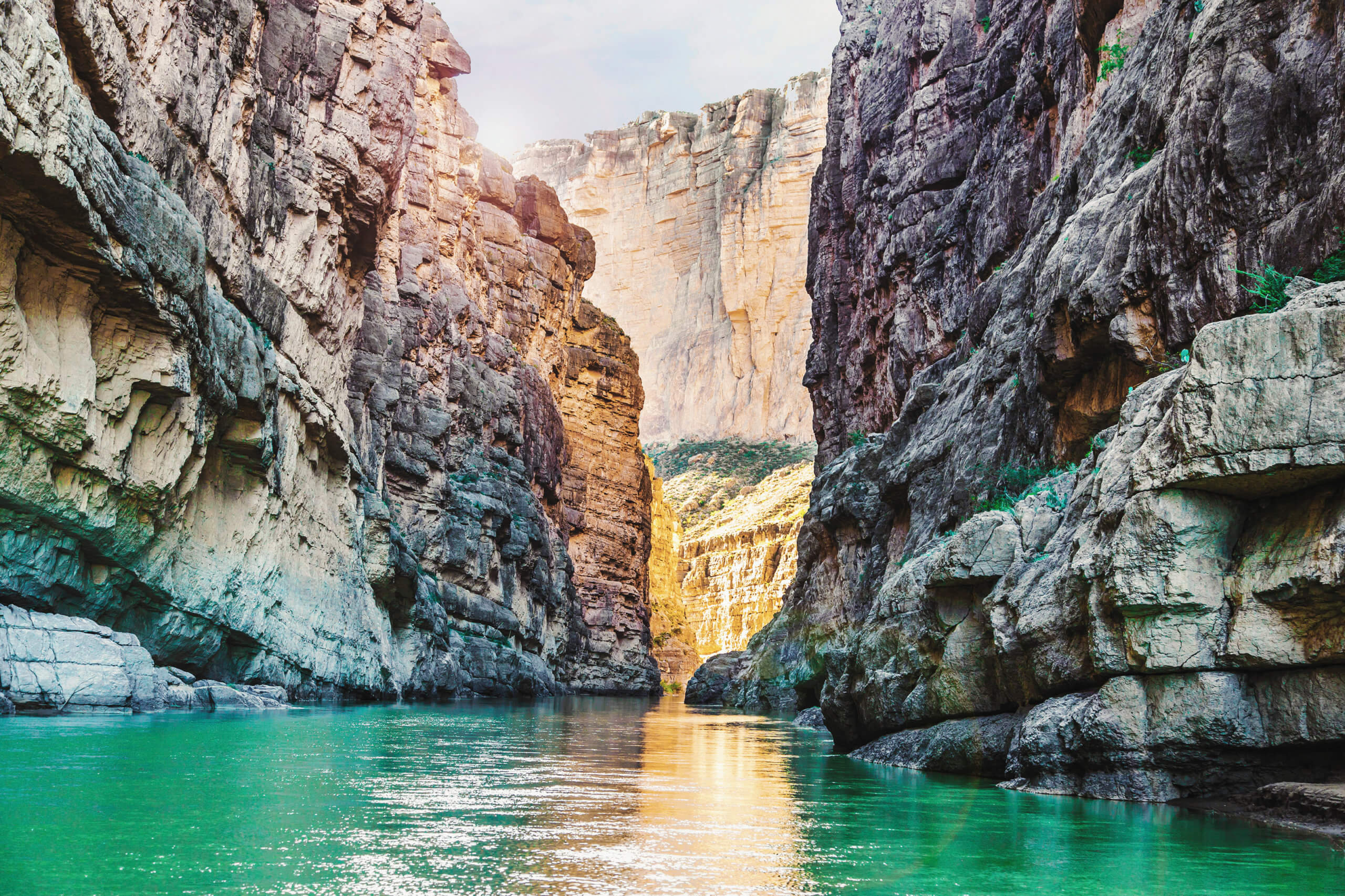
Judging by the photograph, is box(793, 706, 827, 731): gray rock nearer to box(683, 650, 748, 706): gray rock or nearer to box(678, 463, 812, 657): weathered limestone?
box(683, 650, 748, 706): gray rock

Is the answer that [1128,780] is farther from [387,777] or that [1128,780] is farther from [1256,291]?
[387,777]

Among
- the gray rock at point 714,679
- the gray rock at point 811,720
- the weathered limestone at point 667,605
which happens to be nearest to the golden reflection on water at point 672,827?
the gray rock at point 811,720

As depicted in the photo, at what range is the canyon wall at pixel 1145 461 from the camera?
7750mm

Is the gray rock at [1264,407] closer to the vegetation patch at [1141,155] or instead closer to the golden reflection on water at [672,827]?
the golden reflection on water at [672,827]

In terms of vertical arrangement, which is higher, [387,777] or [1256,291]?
[1256,291]

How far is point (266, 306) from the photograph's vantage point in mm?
24297

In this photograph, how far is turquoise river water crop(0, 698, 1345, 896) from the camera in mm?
4871

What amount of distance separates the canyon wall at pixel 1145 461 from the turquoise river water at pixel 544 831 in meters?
0.95

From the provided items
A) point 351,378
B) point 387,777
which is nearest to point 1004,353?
point 387,777

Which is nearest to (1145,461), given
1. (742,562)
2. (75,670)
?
(75,670)

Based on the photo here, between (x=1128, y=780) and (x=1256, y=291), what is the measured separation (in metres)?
4.65

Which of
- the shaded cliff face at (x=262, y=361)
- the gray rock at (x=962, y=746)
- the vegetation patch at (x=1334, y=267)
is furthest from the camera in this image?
the shaded cliff face at (x=262, y=361)

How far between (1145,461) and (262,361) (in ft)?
61.4

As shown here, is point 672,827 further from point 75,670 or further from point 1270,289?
point 75,670
